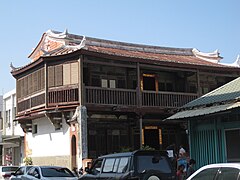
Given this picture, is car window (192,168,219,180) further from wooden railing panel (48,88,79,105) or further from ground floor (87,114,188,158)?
ground floor (87,114,188,158)

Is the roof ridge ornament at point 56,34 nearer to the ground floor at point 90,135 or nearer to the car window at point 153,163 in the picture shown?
the ground floor at point 90,135

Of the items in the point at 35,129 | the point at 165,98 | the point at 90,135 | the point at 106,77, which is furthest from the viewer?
the point at 35,129

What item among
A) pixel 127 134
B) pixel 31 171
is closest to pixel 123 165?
pixel 31 171

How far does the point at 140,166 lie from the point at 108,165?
4.82 feet

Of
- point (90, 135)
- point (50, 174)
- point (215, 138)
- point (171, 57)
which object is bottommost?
point (50, 174)

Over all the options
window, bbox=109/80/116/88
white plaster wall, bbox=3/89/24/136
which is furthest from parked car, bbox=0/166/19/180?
white plaster wall, bbox=3/89/24/136

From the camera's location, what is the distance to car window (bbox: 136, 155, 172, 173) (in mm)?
12184

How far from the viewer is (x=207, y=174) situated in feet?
25.8

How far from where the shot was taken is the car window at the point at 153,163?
1218 cm

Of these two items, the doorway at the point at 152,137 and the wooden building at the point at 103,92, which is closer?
the wooden building at the point at 103,92

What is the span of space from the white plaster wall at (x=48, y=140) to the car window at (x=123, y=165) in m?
13.0

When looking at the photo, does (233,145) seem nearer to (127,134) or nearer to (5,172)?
(127,134)

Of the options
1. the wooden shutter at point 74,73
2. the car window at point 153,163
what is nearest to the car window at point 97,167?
the car window at point 153,163

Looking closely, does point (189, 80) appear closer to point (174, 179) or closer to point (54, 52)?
point (54, 52)
